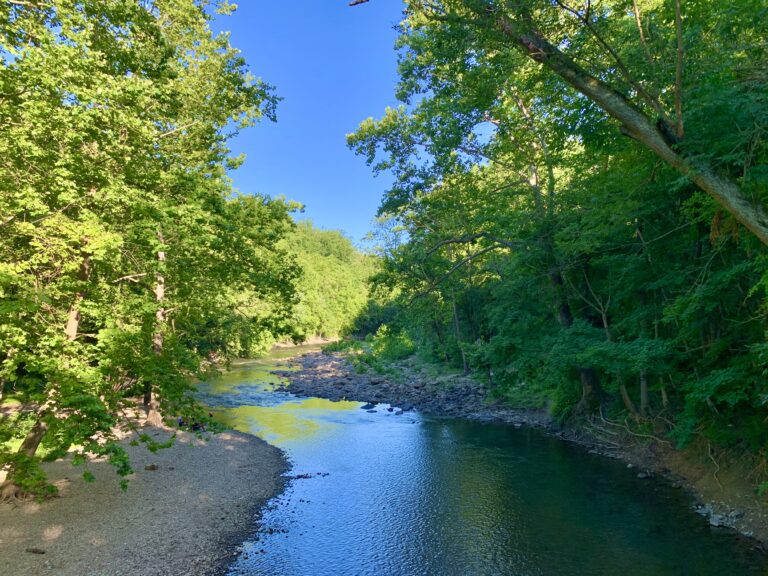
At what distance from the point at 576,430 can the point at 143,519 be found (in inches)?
615

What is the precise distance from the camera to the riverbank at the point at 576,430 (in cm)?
1079

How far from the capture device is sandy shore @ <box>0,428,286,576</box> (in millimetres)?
8281

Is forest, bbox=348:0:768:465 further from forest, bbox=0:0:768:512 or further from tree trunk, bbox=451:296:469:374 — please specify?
tree trunk, bbox=451:296:469:374

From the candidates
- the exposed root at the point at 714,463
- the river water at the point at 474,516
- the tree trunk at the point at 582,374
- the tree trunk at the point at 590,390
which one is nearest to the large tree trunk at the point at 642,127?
the river water at the point at 474,516

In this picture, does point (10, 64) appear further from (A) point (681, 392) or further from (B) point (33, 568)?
(A) point (681, 392)

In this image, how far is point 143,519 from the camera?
33.0 feet

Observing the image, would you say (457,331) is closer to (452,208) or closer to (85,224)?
(452,208)

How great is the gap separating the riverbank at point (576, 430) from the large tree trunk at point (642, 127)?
7680 millimetres

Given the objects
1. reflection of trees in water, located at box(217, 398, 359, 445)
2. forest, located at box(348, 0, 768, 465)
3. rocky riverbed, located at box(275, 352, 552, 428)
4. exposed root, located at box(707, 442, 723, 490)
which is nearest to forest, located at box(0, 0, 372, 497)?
forest, located at box(348, 0, 768, 465)

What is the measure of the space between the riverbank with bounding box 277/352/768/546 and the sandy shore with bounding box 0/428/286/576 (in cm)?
1116

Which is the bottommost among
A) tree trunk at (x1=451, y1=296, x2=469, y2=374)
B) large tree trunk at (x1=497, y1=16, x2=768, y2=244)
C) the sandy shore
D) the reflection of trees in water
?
the sandy shore

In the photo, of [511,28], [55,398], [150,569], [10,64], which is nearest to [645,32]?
[511,28]

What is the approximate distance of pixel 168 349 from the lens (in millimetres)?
9805

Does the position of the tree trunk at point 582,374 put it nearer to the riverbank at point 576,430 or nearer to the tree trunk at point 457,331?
the riverbank at point 576,430
